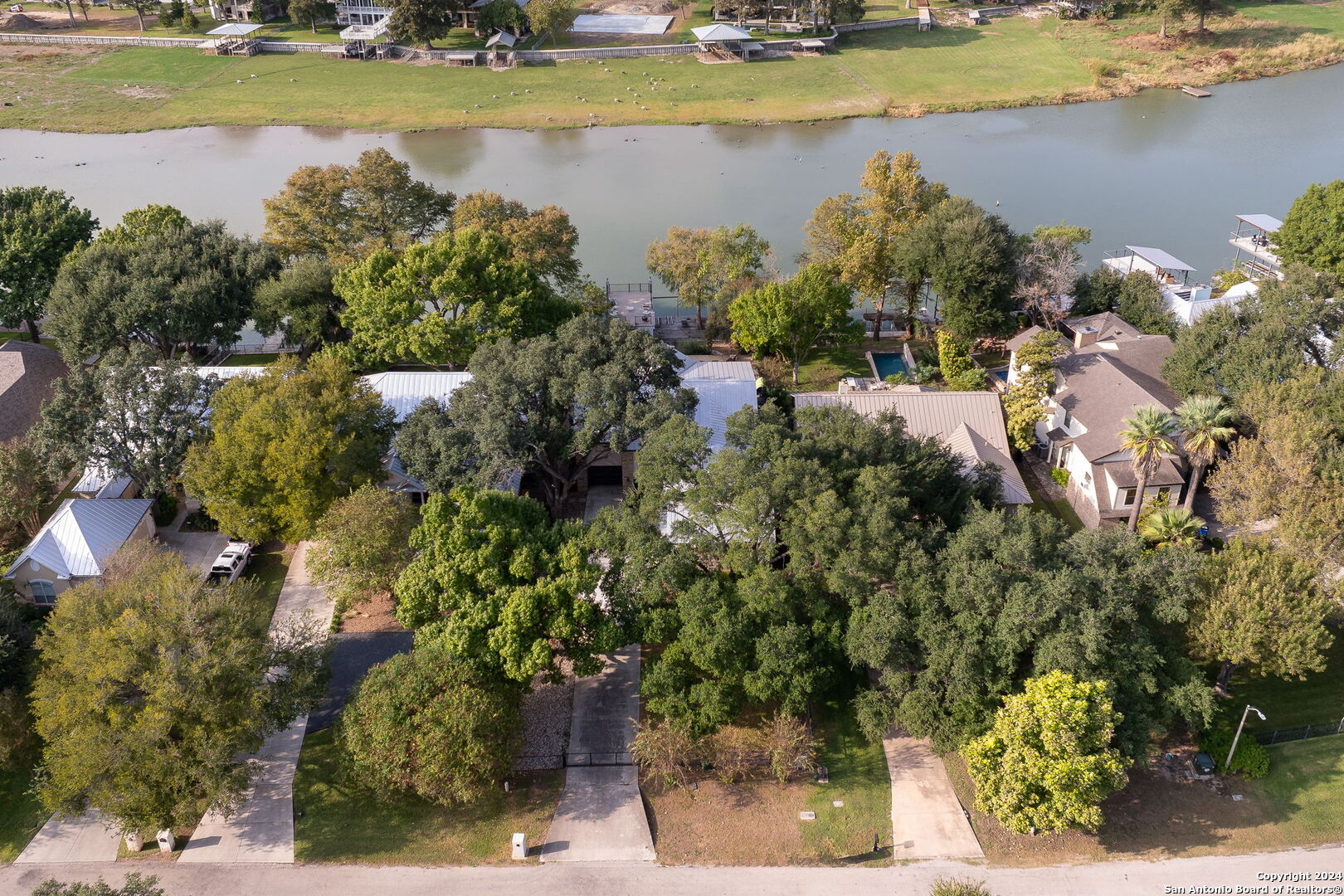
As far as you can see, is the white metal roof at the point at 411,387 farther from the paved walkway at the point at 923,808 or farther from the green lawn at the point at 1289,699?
the green lawn at the point at 1289,699

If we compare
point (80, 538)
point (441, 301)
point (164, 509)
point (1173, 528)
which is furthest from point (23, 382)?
point (1173, 528)

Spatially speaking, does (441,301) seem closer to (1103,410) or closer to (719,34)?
(1103,410)

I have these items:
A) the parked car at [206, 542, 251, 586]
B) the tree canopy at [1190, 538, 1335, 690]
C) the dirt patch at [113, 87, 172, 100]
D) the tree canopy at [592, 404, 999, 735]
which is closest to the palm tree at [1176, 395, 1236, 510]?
the tree canopy at [1190, 538, 1335, 690]

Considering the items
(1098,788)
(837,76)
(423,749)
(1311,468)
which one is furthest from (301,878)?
(837,76)

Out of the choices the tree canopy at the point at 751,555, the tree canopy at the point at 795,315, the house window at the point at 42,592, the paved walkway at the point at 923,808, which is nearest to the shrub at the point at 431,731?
the tree canopy at the point at 751,555

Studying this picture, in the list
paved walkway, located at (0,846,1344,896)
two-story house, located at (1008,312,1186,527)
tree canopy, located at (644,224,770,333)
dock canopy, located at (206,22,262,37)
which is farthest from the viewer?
dock canopy, located at (206,22,262,37)

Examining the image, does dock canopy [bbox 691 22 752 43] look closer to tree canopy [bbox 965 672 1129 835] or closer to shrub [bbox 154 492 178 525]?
shrub [bbox 154 492 178 525]

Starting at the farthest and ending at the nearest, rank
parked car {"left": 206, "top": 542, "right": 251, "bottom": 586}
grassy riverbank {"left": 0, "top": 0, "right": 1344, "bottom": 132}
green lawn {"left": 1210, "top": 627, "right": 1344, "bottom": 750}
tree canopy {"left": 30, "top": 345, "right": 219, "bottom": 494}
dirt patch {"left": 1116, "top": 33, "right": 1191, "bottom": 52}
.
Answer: dirt patch {"left": 1116, "top": 33, "right": 1191, "bottom": 52} → grassy riverbank {"left": 0, "top": 0, "right": 1344, "bottom": 132} → tree canopy {"left": 30, "top": 345, "right": 219, "bottom": 494} → parked car {"left": 206, "top": 542, "right": 251, "bottom": 586} → green lawn {"left": 1210, "top": 627, "right": 1344, "bottom": 750}
